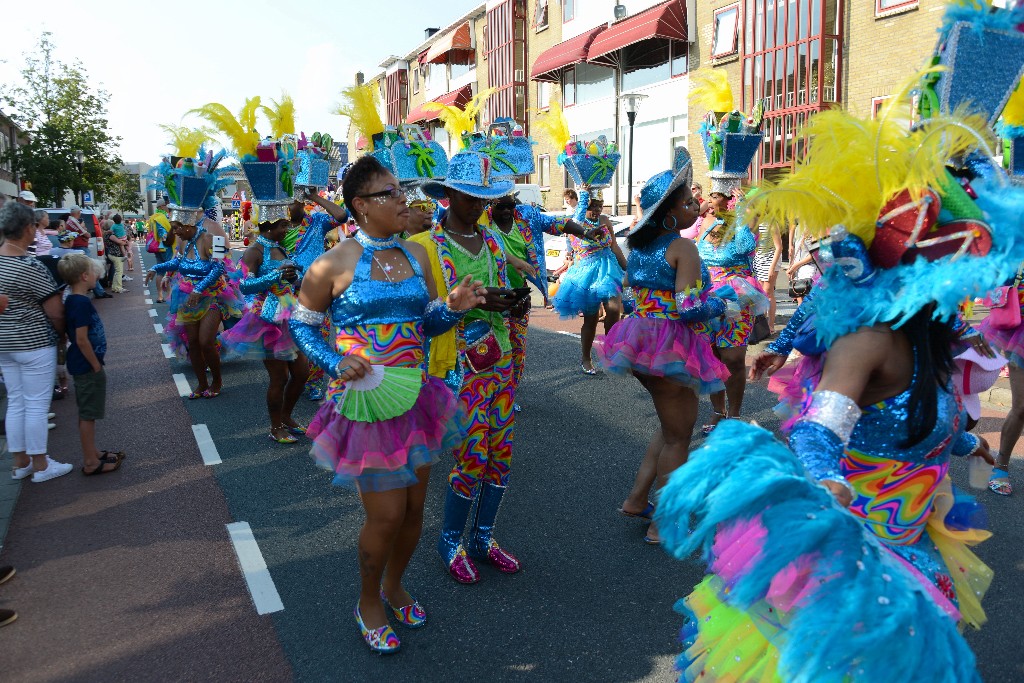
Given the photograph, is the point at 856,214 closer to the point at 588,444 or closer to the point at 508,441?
the point at 508,441

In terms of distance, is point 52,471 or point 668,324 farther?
point 52,471

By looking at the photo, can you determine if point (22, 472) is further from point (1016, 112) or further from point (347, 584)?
point (1016, 112)

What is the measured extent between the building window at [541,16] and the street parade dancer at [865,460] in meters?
30.4

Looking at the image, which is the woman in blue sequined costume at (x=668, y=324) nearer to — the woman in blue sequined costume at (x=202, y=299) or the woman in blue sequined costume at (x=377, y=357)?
the woman in blue sequined costume at (x=377, y=357)

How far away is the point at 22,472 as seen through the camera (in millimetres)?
5551

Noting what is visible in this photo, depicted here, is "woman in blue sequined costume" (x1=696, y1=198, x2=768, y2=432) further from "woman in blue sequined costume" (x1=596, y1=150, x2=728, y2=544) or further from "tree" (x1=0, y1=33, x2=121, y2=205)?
"tree" (x1=0, y1=33, x2=121, y2=205)

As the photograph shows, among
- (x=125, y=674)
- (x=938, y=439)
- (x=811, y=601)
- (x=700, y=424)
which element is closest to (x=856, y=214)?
(x=938, y=439)

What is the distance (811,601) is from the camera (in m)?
1.62

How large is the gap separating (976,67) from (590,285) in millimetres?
5721

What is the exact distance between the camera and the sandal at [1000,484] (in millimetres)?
4695

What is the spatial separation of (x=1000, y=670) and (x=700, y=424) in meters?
3.51

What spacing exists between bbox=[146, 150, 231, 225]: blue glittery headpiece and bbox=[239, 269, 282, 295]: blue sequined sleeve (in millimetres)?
2219

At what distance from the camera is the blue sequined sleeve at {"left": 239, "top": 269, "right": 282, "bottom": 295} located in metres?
6.22

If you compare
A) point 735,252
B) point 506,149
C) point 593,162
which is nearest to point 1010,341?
point 735,252
